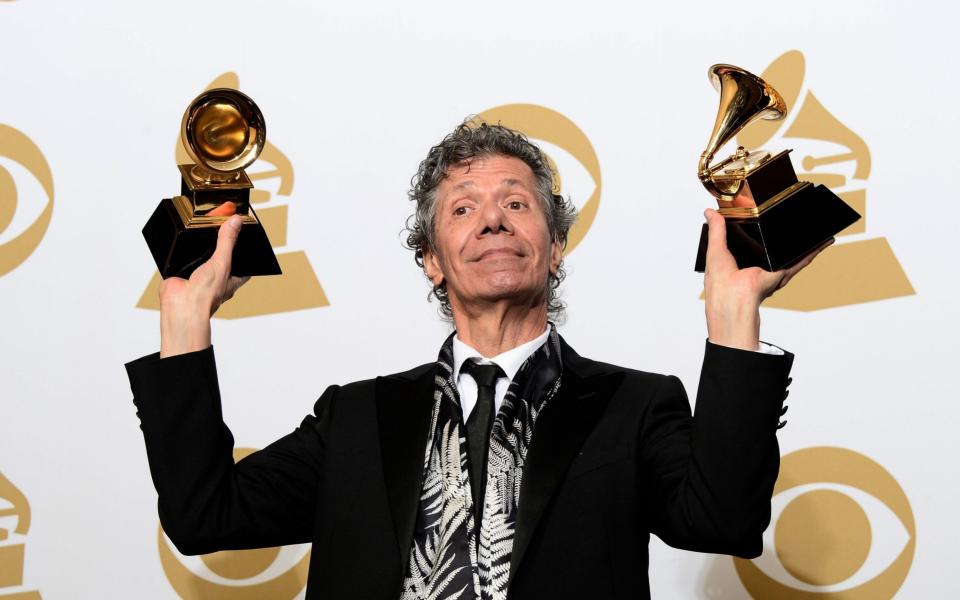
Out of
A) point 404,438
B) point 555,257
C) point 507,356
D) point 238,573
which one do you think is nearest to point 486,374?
point 507,356

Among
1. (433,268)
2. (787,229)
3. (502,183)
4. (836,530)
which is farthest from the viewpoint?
(836,530)

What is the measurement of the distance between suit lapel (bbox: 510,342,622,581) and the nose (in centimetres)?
24

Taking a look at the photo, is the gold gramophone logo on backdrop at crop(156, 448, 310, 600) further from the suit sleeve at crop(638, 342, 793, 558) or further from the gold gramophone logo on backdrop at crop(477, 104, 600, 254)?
the suit sleeve at crop(638, 342, 793, 558)

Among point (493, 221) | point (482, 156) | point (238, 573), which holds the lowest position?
point (238, 573)

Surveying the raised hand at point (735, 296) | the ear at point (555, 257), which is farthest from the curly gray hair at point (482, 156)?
the raised hand at point (735, 296)

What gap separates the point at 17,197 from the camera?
9.41 ft

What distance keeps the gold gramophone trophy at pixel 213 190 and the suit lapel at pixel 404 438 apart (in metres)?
0.27

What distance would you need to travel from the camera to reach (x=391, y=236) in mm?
2770

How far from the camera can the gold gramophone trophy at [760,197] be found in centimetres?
172

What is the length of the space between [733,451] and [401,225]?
1297mm

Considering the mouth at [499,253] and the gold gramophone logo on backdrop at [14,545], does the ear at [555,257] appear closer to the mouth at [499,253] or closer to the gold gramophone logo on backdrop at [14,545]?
the mouth at [499,253]

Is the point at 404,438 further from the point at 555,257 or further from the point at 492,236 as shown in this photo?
the point at 555,257

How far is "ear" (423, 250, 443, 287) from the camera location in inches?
87.2

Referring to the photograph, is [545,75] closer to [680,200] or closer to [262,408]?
[680,200]
